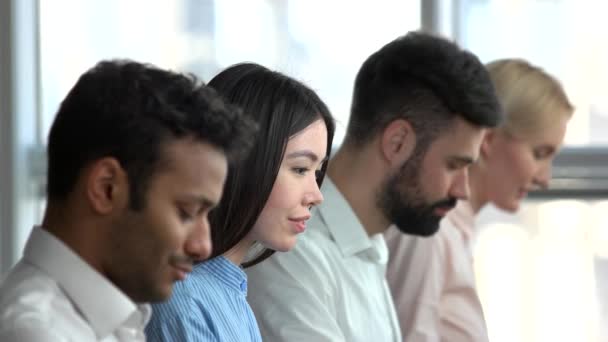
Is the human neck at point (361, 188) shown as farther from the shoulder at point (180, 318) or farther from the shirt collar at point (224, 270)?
the shoulder at point (180, 318)

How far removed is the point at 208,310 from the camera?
164cm

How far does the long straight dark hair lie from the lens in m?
1.69

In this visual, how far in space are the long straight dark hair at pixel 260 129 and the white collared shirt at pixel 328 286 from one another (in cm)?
34

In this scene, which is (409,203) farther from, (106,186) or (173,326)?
(106,186)

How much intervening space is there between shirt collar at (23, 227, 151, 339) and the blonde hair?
1.93 meters

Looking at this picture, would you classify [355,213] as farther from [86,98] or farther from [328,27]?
[328,27]

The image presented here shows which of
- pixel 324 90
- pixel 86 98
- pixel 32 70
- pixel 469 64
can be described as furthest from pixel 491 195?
pixel 86 98

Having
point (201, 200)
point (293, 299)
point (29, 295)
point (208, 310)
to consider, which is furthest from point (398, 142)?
point (29, 295)

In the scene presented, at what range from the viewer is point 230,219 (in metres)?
1.69

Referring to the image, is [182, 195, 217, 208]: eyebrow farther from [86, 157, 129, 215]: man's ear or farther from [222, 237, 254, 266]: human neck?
[222, 237, 254, 266]: human neck

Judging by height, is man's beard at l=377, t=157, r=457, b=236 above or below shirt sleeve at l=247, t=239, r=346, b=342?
above

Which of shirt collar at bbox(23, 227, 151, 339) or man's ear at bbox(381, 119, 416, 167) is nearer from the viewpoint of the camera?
shirt collar at bbox(23, 227, 151, 339)

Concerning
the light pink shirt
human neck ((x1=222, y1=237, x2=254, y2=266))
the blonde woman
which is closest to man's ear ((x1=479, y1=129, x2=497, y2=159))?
the blonde woman

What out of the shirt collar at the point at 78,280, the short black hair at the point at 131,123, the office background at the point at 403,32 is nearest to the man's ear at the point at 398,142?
the short black hair at the point at 131,123
